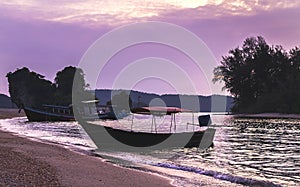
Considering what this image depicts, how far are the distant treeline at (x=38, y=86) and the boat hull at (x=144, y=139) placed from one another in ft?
348

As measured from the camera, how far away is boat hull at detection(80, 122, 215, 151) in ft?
103

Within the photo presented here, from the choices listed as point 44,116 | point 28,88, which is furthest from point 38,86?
point 44,116

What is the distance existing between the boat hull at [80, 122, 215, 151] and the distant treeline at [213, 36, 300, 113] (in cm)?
8340

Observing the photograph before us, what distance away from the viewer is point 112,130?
3222cm

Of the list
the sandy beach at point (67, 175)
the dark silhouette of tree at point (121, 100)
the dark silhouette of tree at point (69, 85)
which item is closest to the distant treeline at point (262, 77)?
the dark silhouette of tree at point (121, 100)

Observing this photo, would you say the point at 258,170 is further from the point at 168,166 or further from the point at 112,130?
the point at 112,130

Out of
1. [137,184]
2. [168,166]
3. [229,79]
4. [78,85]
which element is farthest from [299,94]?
[137,184]

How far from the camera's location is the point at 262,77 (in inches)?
4747

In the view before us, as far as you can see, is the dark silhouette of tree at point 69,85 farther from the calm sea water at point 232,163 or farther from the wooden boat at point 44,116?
the calm sea water at point 232,163

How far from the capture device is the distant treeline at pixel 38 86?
461 ft

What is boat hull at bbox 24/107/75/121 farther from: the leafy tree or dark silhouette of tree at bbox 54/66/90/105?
the leafy tree

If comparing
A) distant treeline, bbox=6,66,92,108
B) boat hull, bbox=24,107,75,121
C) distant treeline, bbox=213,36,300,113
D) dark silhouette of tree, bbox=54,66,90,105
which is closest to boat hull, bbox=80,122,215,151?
boat hull, bbox=24,107,75,121

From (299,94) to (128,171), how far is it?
99.1 metres

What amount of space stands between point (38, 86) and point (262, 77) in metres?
77.7
